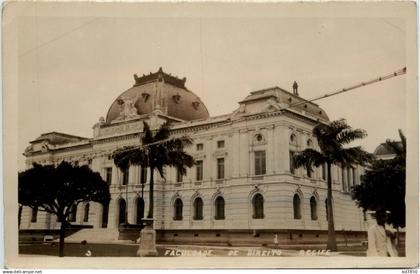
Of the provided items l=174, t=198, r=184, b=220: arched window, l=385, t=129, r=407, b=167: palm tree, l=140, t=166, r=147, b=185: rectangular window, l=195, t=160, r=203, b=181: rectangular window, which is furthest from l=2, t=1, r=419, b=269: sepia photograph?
l=174, t=198, r=184, b=220: arched window

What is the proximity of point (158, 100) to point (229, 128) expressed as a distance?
269cm

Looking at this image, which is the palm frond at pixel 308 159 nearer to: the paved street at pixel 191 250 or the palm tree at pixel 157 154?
the paved street at pixel 191 250

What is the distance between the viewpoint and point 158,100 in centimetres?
2102

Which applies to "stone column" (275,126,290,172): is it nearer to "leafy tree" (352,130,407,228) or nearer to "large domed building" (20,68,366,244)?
"large domed building" (20,68,366,244)

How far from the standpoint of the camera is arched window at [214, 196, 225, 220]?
65.6 ft

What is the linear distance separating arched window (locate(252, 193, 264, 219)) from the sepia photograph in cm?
4

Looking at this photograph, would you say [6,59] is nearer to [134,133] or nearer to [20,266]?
[134,133]

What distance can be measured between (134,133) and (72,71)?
9.71 feet

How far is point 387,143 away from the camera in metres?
18.6

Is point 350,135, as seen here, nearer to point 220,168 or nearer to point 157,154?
point 220,168

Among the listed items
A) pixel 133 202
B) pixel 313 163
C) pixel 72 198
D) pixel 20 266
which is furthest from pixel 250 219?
pixel 20 266

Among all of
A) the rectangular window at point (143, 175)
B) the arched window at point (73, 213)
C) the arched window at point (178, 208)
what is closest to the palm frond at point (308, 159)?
the arched window at point (178, 208)

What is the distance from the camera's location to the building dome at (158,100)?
19516mm

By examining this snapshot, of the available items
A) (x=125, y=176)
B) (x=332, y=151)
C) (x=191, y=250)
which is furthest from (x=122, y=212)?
(x=332, y=151)
